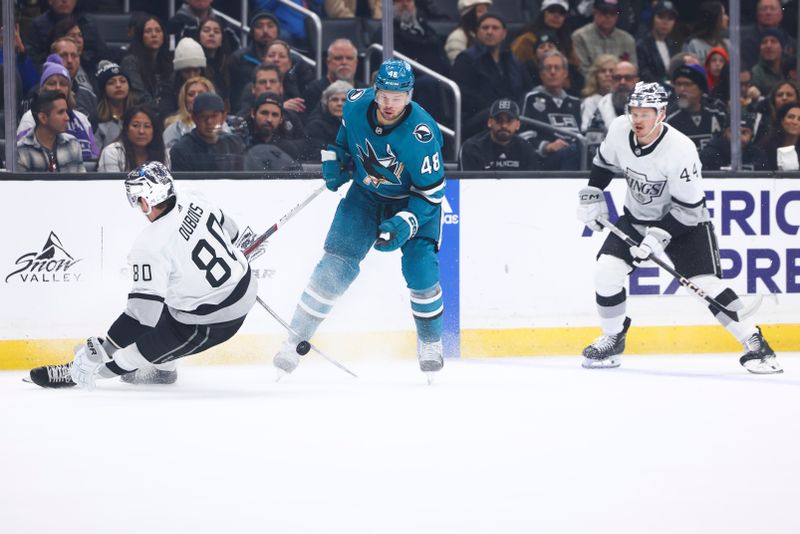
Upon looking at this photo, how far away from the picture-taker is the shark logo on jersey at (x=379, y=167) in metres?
4.95

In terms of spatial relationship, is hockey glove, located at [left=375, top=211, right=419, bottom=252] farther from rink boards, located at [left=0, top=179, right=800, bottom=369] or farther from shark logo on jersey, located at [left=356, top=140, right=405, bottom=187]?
rink boards, located at [left=0, top=179, right=800, bottom=369]

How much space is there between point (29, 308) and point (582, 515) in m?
3.41

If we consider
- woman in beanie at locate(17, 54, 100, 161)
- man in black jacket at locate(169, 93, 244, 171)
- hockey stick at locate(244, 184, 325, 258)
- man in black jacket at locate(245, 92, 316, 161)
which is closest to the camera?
hockey stick at locate(244, 184, 325, 258)

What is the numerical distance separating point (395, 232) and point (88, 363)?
1.23m

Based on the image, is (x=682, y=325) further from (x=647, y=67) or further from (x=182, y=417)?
(x=182, y=417)

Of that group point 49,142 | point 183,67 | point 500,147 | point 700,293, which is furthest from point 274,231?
point 700,293

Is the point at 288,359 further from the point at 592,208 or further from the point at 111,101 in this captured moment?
the point at 111,101

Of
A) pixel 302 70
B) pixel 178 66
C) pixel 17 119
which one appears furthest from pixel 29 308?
pixel 302 70

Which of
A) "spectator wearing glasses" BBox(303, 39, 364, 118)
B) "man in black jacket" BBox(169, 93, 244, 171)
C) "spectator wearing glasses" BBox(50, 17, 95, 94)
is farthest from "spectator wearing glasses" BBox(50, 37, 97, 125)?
"spectator wearing glasses" BBox(303, 39, 364, 118)

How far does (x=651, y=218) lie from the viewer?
219 inches

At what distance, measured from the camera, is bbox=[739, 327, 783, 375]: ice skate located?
5.43 m

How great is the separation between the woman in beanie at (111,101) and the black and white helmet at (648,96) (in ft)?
7.46

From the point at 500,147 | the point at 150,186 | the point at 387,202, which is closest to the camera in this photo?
the point at 150,186

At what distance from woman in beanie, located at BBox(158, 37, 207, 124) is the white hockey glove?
1593 mm
